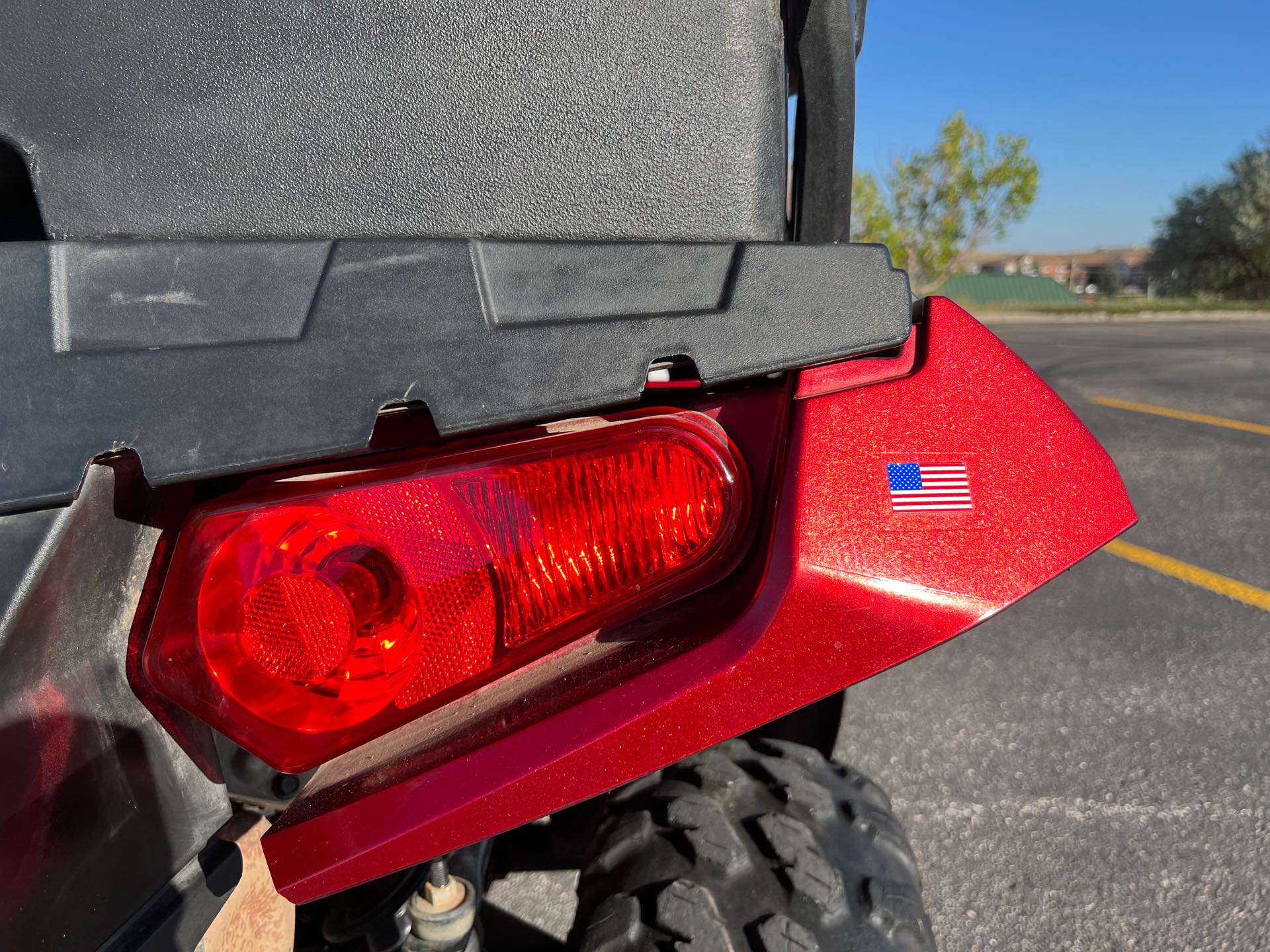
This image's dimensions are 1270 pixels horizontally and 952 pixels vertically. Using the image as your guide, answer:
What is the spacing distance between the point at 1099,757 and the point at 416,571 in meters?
2.21

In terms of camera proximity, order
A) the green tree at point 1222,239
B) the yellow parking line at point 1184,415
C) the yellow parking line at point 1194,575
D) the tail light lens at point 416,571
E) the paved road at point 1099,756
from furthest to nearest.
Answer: the green tree at point 1222,239, the yellow parking line at point 1184,415, the yellow parking line at point 1194,575, the paved road at point 1099,756, the tail light lens at point 416,571

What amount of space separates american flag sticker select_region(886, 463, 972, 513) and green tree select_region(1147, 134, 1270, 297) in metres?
35.0

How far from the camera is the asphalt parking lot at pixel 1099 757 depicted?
1.82 metres

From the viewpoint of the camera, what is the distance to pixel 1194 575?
3510mm

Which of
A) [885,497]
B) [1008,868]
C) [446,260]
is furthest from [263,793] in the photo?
[1008,868]

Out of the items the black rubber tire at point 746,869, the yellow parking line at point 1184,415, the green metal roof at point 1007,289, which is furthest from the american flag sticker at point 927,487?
the green metal roof at point 1007,289

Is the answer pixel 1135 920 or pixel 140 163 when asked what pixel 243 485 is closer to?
pixel 140 163

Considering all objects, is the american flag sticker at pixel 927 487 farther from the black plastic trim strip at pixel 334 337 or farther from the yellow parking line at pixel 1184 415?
the yellow parking line at pixel 1184 415

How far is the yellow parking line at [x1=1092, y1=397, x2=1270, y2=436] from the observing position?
5.85 m

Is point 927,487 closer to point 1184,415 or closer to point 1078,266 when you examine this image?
point 1184,415

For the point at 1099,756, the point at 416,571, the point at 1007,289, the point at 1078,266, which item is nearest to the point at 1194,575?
the point at 1099,756

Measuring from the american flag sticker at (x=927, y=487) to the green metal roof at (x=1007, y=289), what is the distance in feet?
111

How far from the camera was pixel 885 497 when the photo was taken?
2.57 feet

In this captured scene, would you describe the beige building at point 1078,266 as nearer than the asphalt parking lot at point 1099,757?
No
